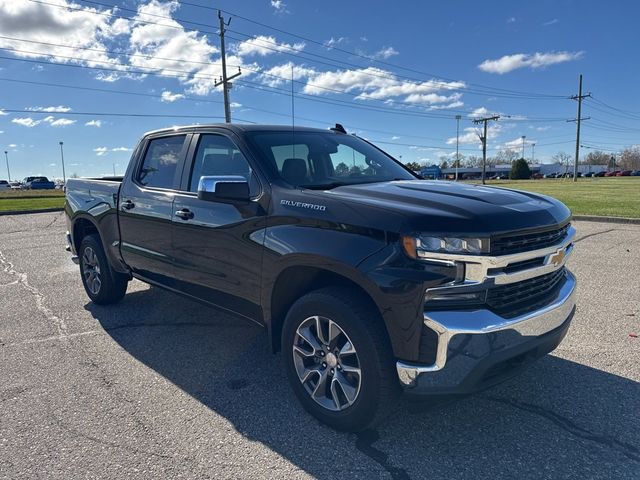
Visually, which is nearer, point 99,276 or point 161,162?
point 161,162

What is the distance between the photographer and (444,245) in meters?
2.51

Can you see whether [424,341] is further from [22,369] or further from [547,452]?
[22,369]

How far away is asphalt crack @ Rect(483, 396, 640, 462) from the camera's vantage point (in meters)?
2.71

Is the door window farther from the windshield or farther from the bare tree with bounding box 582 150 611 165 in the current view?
the bare tree with bounding box 582 150 611 165

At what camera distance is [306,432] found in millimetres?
2979

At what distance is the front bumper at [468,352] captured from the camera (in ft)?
8.02

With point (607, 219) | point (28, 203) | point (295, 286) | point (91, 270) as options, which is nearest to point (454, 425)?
point (295, 286)

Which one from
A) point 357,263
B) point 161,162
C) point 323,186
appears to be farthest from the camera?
point 161,162

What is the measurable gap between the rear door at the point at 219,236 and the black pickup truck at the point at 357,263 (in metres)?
0.01

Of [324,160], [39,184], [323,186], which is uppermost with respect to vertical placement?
[324,160]

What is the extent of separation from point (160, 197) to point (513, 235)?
9.75ft

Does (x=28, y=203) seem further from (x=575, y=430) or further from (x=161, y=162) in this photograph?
(x=575, y=430)

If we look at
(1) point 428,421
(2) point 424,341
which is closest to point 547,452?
(1) point 428,421

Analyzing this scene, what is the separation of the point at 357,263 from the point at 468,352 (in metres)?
0.73
